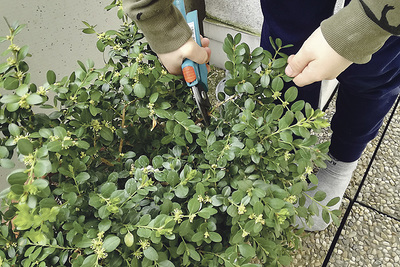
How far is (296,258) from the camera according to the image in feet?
3.92

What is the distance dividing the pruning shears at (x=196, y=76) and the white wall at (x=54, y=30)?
52cm

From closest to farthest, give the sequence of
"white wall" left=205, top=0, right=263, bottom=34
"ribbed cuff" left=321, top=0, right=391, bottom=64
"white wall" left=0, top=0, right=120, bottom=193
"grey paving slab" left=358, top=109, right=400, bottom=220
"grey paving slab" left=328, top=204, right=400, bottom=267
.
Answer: "ribbed cuff" left=321, top=0, right=391, bottom=64 < "white wall" left=0, top=0, right=120, bottom=193 < "grey paving slab" left=328, top=204, right=400, bottom=267 < "grey paving slab" left=358, top=109, right=400, bottom=220 < "white wall" left=205, top=0, right=263, bottom=34

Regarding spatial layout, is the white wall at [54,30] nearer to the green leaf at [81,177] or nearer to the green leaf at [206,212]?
the green leaf at [81,177]

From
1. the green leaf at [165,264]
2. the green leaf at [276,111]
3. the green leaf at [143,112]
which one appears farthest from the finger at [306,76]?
the green leaf at [165,264]

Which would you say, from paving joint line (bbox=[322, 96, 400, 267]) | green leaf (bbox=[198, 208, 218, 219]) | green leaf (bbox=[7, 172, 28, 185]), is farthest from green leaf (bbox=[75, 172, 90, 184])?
paving joint line (bbox=[322, 96, 400, 267])

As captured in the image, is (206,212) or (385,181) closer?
(206,212)

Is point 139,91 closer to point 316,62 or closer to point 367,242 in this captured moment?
point 316,62

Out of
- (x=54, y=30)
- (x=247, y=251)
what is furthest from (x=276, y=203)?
(x=54, y=30)

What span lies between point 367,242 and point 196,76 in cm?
90

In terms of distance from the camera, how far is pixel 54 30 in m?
1.17

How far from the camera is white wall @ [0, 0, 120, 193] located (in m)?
1.06

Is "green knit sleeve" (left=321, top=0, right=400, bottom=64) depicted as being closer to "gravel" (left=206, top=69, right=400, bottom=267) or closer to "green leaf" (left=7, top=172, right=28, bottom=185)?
"green leaf" (left=7, top=172, right=28, bottom=185)

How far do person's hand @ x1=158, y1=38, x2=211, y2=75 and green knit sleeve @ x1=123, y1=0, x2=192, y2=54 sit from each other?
0.04ft

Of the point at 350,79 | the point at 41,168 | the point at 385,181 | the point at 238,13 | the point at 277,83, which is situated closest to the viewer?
Answer: the point at 41,168
